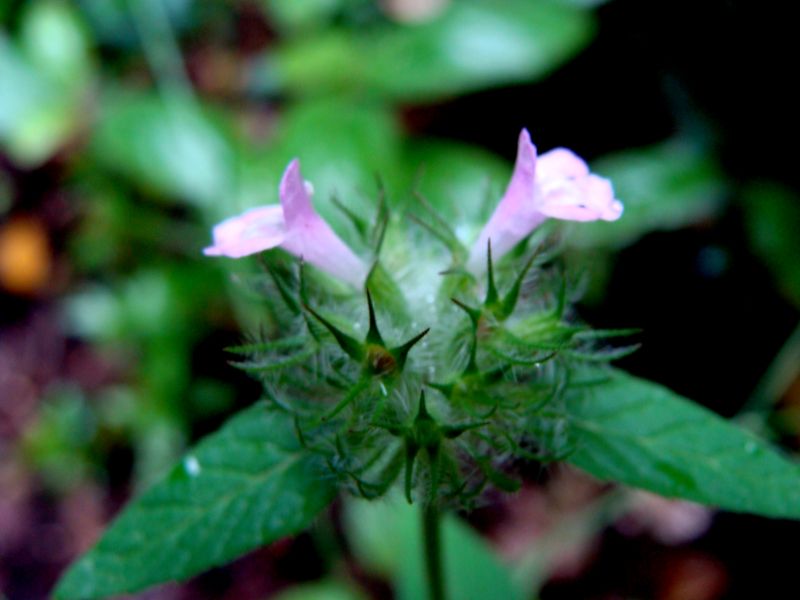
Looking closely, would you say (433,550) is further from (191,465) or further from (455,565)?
(455,565)

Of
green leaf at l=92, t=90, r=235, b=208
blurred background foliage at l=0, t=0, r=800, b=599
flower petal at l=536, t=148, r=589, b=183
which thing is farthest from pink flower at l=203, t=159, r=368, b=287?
green leaf at l=92, t=90, r=235, b=208

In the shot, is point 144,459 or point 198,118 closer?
point 144,459

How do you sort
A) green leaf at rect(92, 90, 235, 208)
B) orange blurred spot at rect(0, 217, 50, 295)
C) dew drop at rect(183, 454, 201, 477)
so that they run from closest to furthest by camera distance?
dew drop at rect(183, 454, 201, 477) < green leaf at rect(92, 90, 235, 208) < orange blurred spot at rect(0, 217, 50, 295)

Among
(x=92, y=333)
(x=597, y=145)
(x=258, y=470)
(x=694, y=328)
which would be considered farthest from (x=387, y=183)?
(x=258, y=470)

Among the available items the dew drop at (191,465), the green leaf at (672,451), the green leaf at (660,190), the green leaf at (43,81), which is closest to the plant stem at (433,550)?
the green leaf at (672,451)

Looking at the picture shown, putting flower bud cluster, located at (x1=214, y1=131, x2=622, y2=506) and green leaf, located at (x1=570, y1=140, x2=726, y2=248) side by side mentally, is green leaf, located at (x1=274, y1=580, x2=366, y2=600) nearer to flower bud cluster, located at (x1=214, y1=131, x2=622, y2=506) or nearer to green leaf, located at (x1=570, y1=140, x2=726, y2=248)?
green leaf, located at (x1=570, y1=140, x2=726, y2=248)

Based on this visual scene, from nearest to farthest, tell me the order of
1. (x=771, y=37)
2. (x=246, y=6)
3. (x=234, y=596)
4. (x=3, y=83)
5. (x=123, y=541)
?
(x=123, y=541) → (x=771, y=37) → (x=234, y=596) → (x=3, y=83) → (x=246, y=6)

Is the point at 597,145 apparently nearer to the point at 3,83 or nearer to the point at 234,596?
the point at 234,596
